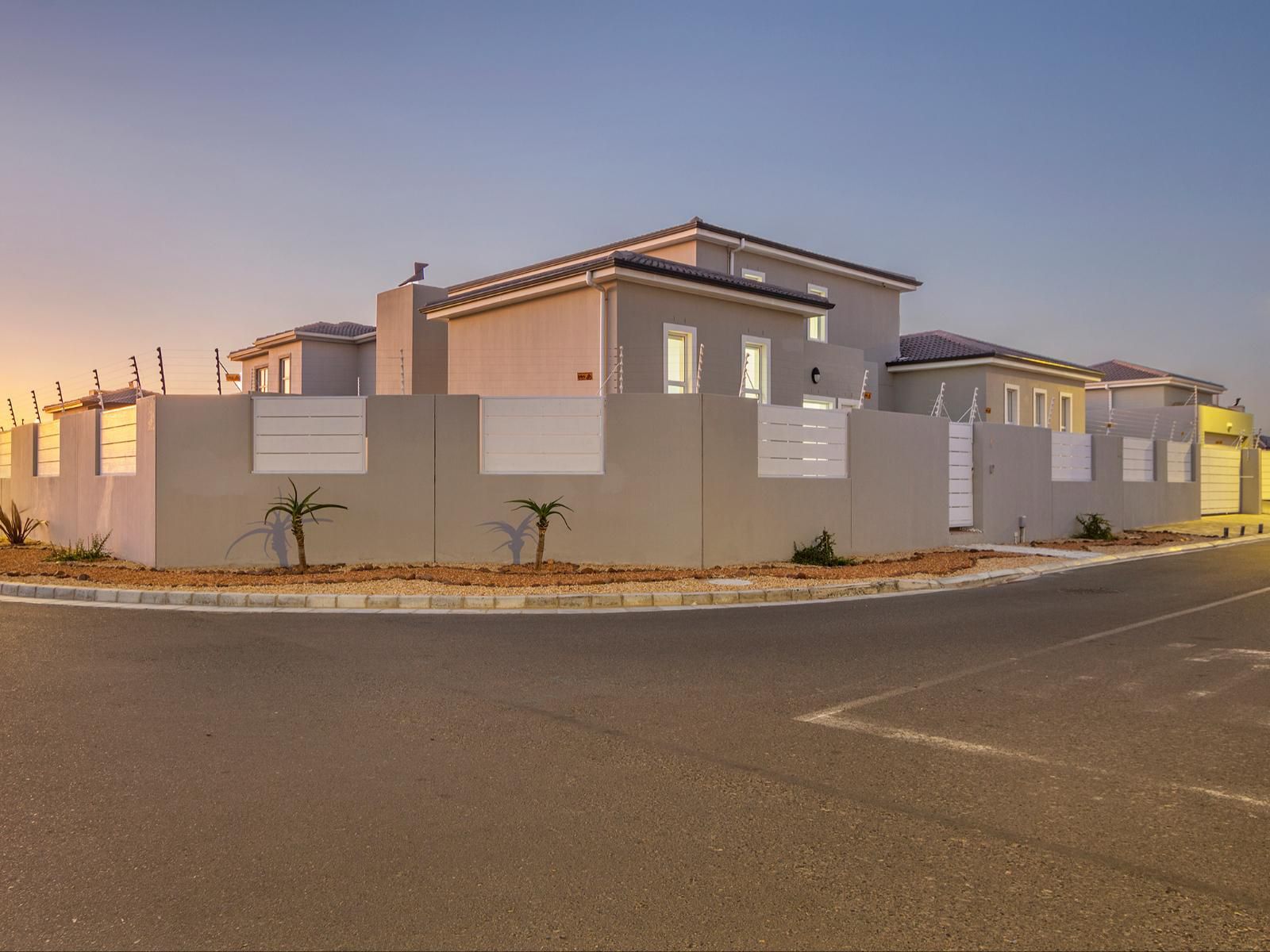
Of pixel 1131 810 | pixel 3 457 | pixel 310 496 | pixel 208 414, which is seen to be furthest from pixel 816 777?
pixel 3 457

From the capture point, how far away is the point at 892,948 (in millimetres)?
3455

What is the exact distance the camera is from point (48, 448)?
69.8 feet

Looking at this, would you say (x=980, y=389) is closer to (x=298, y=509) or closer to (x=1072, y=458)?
(x=1072, y=458)

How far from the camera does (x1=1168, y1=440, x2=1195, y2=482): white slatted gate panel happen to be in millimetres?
30359

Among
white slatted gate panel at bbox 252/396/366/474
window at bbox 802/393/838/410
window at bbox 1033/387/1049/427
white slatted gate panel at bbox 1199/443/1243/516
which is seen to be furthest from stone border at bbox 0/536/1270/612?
white slatted gate panel at bbox 1199/443/1243/516

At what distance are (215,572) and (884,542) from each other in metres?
11.5

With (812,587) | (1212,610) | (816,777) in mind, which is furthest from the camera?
(812,587)

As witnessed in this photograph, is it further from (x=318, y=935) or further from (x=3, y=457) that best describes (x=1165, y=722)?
(x=3, y=457)

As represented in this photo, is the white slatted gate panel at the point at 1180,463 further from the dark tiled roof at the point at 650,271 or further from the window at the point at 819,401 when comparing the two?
the dark tiled roof at the point at 650,271

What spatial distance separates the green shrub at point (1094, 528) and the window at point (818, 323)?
871cm

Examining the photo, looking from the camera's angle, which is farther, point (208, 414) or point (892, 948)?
point (208, 414)

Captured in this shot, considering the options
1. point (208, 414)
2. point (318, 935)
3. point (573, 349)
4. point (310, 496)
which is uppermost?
point (573, 349)

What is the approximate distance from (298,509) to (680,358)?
9.48 m

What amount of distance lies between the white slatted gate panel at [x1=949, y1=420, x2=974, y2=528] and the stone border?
7.25 metres
